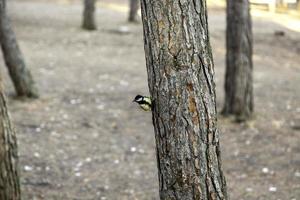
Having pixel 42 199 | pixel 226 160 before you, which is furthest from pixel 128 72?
pixel 42 199

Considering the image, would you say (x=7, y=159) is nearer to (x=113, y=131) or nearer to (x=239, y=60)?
(x=113, y=131)

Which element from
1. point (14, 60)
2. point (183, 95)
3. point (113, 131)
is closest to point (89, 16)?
point (14, 60)

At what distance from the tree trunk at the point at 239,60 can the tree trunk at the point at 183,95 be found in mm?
5340

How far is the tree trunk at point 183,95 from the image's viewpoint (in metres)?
2.88

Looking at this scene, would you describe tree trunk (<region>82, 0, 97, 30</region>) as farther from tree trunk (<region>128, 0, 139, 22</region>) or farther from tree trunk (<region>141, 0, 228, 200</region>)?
tree trunk (<region>141, 0, 228, 200</region>)

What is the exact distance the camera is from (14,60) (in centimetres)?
870

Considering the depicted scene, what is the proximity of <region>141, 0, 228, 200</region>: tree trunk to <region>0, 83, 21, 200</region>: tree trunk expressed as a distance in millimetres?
1952

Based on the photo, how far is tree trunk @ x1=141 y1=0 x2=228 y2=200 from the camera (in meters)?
2.88

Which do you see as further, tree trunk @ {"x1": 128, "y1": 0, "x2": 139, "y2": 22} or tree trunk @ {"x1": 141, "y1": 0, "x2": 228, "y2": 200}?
tree trunk @ {"x1": 128, "y1": 0, "x2": 139, "y2": 22}

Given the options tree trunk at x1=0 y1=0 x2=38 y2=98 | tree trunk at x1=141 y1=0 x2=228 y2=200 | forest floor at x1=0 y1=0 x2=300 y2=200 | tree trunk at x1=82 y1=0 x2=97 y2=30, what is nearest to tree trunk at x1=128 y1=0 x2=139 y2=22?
tree trunk at x1=82 y1=0 x2=97 y2=30

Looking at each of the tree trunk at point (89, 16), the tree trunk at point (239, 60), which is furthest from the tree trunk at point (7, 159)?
the tree trunk at point (89, 16)

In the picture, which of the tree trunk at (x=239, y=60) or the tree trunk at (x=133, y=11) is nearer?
the tree trunk at (x=239, y=60)

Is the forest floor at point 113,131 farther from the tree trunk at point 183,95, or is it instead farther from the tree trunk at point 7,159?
the tree trunk at point 183,95

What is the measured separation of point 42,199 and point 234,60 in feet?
13.5
